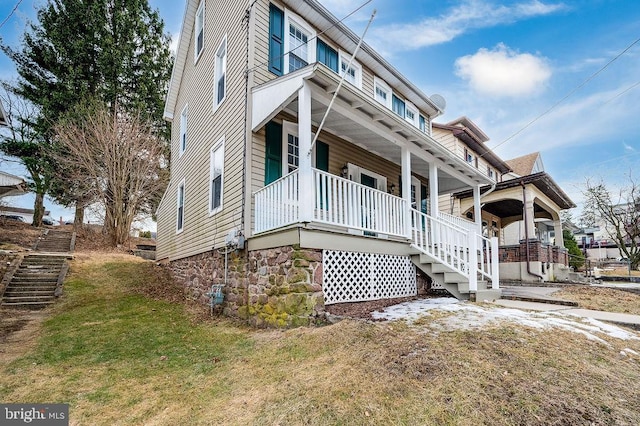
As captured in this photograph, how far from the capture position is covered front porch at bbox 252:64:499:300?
5.78 meters

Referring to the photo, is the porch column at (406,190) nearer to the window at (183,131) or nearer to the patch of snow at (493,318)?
the patch of snow at (493,318)

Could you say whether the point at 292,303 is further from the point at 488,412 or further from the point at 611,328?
the point at 611,328

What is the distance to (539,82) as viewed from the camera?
11258 millimetres

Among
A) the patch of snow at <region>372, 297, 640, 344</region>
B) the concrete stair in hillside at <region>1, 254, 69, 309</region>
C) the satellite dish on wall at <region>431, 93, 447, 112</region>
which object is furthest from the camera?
the satellite dish on wall at <region>431, 93, 447, 112</region>

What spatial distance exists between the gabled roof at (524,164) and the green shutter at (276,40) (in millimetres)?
22105

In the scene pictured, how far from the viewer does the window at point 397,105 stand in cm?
1200

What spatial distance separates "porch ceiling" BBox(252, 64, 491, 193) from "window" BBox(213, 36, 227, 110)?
7.86 ft

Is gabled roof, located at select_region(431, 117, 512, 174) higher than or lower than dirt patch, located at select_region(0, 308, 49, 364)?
higher

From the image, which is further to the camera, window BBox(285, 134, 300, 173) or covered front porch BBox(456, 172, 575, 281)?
covered front porch BBox(456, 172, 575, 281)

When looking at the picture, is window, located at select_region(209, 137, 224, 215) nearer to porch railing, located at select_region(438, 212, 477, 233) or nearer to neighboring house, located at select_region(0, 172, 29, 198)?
porch railing, located at select_region(438, 212, 477, 233)

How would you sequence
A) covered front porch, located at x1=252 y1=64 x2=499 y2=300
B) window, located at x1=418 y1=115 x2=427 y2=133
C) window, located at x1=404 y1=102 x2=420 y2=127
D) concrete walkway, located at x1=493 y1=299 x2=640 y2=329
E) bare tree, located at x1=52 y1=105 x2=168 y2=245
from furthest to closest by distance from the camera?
bare tree, located at x1=52 y1=105 x2=168 y2=245 → window, located at x1=418 y1=115 x2=427 y2=133 → window, located at x1=404 y1=102 x2=420 y2=127 → covered front porch, located at x1=252 y1=64 x2=499 y2=300 → concrete walkway, located at x1=493 y1=299 x2=640 y2=329

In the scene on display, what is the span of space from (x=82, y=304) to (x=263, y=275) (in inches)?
236

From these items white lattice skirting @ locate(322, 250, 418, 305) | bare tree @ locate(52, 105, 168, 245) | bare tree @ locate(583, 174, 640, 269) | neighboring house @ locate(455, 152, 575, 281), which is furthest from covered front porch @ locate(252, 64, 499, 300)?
bare tree @ locate(583, 174, 640, 269)

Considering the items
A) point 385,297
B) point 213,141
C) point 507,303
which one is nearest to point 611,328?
point 507,303
